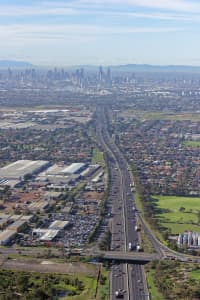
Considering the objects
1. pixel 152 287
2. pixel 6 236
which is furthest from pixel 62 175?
pixel 152 287

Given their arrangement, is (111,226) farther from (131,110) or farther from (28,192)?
(131,110)

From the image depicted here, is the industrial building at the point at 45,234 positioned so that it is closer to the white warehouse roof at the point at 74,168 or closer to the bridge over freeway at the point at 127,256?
the bridge over freeway at the point at 127,256

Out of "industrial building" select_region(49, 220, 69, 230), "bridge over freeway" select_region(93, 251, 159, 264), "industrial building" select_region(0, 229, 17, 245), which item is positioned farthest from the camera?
"industrial building" select_region(49, 220, 69, 230)

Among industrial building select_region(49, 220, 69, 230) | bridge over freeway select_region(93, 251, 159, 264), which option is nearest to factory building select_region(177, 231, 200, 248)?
bridge over freeway select_region(93, 251, 159, 264)

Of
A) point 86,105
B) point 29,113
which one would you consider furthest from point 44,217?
point 86,105

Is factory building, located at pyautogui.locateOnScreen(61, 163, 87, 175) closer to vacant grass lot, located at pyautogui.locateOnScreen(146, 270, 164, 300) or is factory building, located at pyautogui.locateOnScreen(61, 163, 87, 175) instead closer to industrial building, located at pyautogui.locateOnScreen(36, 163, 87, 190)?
industrial building, located at pyautogui.locateOnScreen(36, 163, 87, 190)

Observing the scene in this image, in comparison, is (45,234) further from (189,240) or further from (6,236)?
(189,240)
